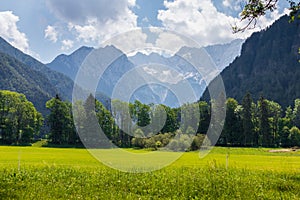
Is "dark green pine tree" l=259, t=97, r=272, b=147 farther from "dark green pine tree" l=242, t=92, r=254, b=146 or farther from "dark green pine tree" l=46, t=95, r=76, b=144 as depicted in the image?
"dark green pine tree" l=46, t=95, r=76, b=144

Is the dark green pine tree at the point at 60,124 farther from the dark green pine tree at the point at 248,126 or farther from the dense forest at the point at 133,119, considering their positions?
the dark green pine tree at the point at 248,126

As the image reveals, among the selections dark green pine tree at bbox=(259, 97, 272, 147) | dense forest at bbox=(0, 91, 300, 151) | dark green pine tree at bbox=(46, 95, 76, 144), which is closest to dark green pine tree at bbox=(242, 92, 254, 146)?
dense forest at bbox=(0, 91, 300, 151)

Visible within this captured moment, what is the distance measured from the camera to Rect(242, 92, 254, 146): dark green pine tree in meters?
95.8

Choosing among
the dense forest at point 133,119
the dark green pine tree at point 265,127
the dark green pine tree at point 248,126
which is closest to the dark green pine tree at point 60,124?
the dense forest at point 133,119

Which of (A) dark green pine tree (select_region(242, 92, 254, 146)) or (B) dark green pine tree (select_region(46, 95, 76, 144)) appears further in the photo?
(B) dark green pine tree (select_region(46, 95, 76, 144))

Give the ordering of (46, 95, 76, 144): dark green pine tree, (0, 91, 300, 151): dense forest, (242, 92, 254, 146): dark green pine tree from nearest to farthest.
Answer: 1. (0, 91, 300, 151): dense forest
2. (242, 92, 254, 146): dark green pine tree
3. (46, 95, 76, 144): dark green pine tree

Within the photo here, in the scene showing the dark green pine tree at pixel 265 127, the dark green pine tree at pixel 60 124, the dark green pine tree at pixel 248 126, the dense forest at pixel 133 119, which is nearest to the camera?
the dense forest at pixel 133 119

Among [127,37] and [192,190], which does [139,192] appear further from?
[127,37]

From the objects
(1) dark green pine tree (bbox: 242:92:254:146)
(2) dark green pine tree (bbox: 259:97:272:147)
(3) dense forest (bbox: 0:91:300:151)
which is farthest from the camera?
(2) dark green pine tree (bbox: 259:97:272:147)

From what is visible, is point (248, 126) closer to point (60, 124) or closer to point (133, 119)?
point (133, 119)

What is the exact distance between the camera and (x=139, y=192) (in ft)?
38.7

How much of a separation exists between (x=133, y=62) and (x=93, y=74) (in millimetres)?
2502

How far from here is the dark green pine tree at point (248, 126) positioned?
9575cm

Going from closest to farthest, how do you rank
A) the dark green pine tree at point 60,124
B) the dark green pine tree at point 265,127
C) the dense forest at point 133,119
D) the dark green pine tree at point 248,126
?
the dense forest at point 133,119 → the dark green pine tree at point 248,126 → the dark green pine tree at point 60,124 → the dark green pine tree at point 265,127
